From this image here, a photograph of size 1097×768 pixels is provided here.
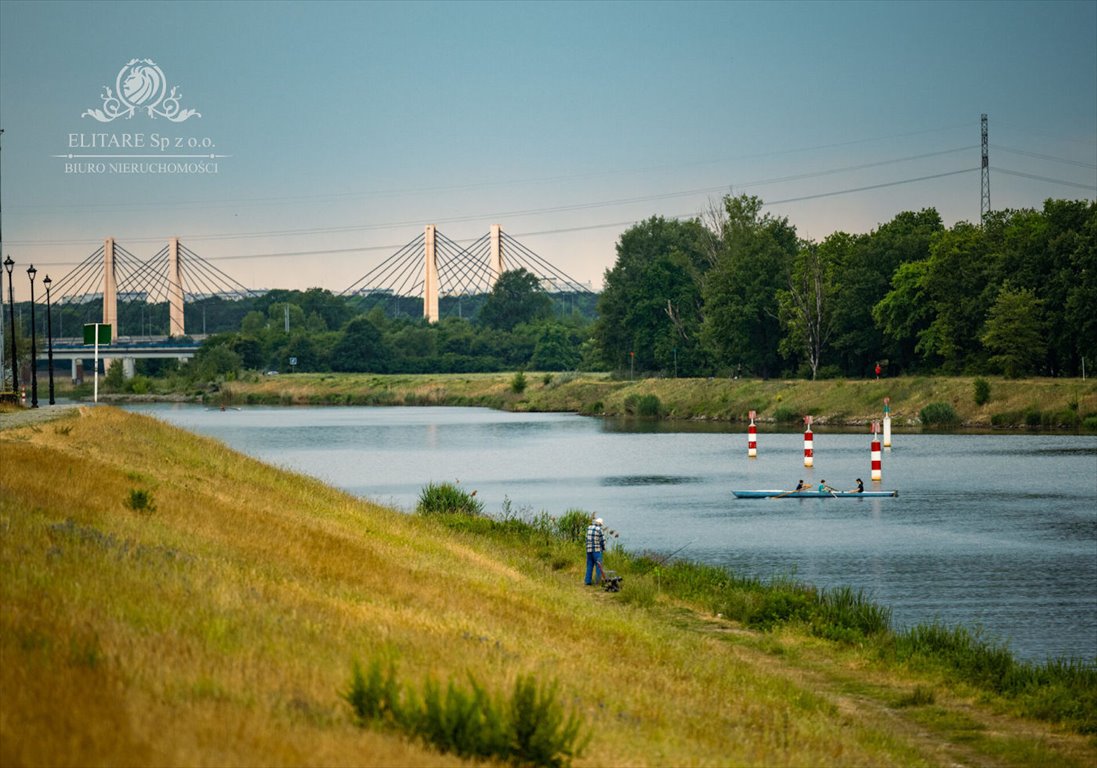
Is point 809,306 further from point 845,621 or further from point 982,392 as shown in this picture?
point 845,621

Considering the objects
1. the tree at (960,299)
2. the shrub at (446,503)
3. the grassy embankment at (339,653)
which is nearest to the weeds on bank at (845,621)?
the grassy embankment at (339,653)

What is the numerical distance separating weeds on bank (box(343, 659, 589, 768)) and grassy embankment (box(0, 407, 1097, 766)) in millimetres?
196

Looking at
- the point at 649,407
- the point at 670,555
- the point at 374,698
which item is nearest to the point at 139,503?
the point at 374,698

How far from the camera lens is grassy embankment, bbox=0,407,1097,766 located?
9086 millimetres

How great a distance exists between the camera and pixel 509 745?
9656 millimetres

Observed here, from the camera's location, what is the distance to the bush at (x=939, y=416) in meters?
83.6

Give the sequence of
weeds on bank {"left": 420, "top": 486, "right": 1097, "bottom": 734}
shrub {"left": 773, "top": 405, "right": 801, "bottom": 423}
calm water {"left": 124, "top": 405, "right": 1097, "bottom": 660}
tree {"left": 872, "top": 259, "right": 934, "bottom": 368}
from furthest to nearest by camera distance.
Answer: shrub {"left": 773, "top": 405, "right": 801, "bottom": 423}
tree {"left": 872, "top": 259, "right": 934, "bottom": 368}
calm water {"left": 124, "top": 405, "right": 1097, "bottom": 660}
weeds on bank {"left": 420, "top": 486, "right": 1097, "bottom": 734}

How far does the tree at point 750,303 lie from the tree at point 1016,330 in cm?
2549

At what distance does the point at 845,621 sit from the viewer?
71.4 ft

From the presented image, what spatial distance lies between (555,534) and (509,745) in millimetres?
23280

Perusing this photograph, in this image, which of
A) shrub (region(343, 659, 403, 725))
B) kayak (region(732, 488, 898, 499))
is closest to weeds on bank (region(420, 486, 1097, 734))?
shrub (region(343, 659, 403, 725))

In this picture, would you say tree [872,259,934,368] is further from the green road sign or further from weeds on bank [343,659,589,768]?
weeds on bank [343,659,589,768]

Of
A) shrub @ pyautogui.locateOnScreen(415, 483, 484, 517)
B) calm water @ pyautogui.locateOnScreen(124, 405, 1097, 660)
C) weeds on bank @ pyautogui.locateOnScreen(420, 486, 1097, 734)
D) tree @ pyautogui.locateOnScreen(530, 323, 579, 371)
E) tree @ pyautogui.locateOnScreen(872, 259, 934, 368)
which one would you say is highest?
tree @ pyautogui.locateOnScreen(872, 259, 934, 368)

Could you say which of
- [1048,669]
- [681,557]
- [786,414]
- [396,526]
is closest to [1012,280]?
[786,414]
